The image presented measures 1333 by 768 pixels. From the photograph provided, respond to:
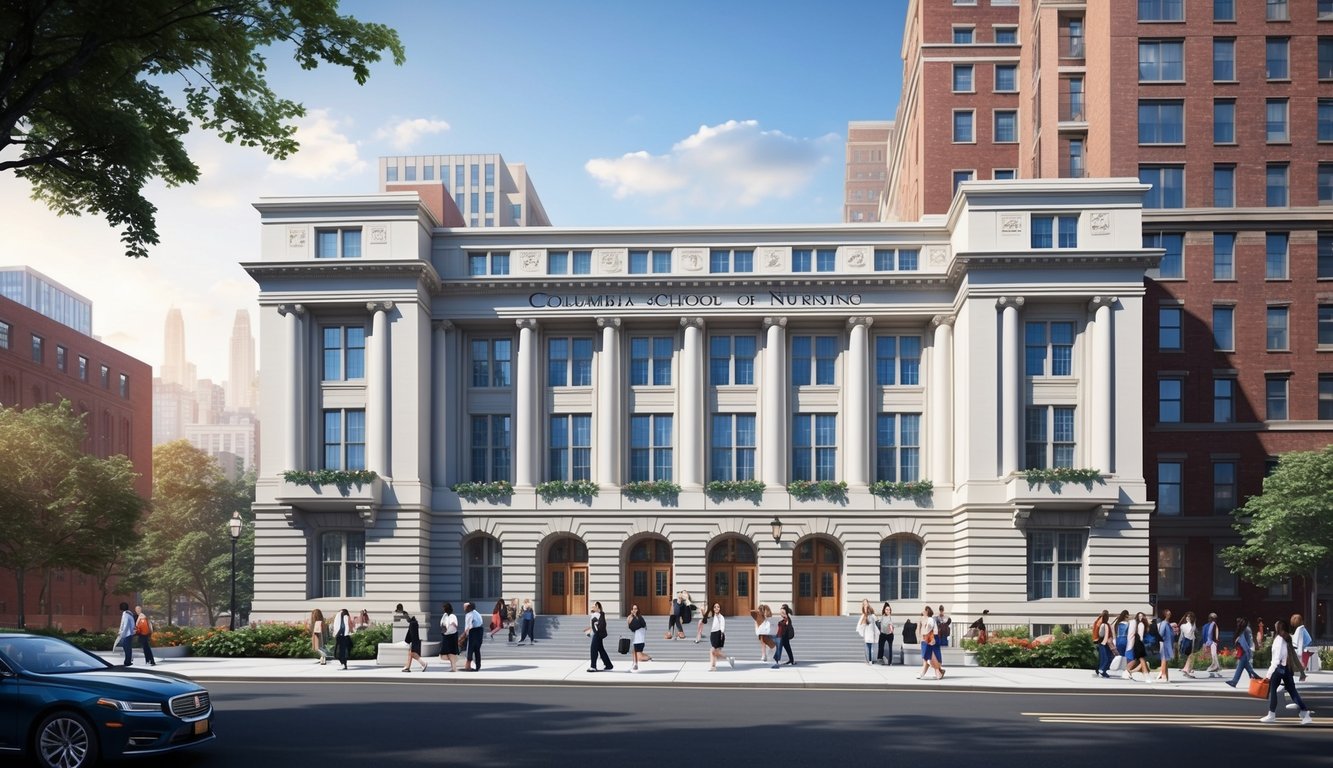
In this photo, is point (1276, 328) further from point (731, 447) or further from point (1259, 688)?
point (1259, 688)

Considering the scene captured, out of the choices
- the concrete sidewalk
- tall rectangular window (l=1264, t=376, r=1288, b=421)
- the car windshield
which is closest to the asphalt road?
the car windshield

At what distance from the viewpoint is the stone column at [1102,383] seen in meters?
48.0

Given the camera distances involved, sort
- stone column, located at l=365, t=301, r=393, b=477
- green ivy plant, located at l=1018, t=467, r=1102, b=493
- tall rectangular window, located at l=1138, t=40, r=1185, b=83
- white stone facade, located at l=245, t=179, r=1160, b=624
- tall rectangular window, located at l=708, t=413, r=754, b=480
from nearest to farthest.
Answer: green ivy plant, located at l=1018, t=467, r=1102, b=493
white stone facade, located at l=245, t=179, r=1160, b=624
stone column, located at l=365, t=301, r=393, b=477
tall rectangular window, located at l=708, t=413, r=754, b=480
tall rectangular window, located at l=1138, t=40, r=1185, b=83

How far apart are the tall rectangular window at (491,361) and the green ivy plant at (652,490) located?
290 inches

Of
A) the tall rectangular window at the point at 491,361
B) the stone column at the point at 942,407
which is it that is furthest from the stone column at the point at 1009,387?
the tall rectangular window at the point at 491,361

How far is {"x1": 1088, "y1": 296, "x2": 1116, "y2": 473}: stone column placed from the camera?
4797 cm

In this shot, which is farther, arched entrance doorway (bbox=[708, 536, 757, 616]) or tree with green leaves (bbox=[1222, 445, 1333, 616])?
arched entrance doorway (bbox=[708, 536, 757, 616])

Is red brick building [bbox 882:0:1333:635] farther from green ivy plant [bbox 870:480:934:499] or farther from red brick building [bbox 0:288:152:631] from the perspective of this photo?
red brick building [bbox 0:288:152:631]

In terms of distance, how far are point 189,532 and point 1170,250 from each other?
71.9 metres

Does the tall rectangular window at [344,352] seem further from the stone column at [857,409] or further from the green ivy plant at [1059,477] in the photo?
the green ivy plant at [1059,477]

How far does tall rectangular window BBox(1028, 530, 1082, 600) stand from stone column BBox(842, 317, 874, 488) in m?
7.56

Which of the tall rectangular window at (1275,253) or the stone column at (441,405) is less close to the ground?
the tall rectangular window at (1275,253)

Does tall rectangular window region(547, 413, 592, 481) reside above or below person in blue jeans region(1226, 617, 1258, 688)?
above

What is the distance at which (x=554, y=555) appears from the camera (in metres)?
53.2
